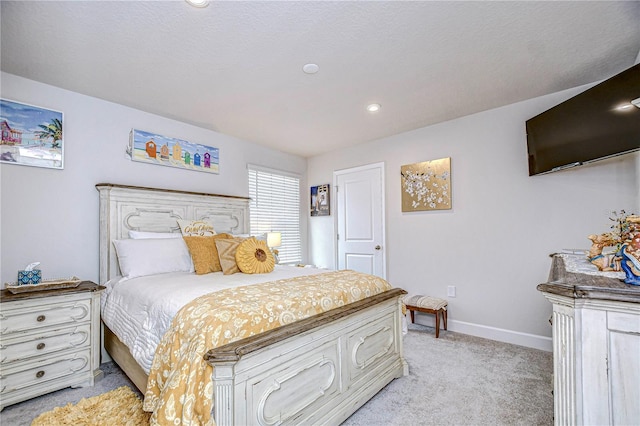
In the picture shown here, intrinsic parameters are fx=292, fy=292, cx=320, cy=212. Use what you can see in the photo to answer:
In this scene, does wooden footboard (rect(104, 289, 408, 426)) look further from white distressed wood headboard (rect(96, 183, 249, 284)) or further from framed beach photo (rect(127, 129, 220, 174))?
framed beach photo (rect(127, 129, 220, 174))

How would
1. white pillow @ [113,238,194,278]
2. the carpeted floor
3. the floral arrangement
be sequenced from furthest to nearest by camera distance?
white pillow @ [113,238,194,278] → the carpeted floor → the floral arrangement

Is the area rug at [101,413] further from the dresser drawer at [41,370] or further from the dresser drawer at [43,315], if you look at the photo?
the dresser drawer at [43,315]

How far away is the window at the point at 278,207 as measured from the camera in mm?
4262

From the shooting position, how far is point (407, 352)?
2.82 metres

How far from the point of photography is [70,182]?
262cm

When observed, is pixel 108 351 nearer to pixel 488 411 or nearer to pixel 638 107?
pixel 488 411

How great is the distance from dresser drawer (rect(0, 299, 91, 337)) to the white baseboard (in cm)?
344

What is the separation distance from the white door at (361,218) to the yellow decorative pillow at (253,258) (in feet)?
6.37

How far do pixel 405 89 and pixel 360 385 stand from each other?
2.46 metres

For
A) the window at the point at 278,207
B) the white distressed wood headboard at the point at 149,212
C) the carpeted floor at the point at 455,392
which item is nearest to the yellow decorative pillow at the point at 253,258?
the white distressed wood headboard at the point at 149,212

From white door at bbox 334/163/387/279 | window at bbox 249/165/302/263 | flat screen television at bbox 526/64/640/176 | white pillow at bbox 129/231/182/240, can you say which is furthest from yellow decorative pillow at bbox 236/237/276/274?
flat screen television at bbox 526/64/640/176

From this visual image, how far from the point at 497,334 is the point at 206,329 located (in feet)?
10.1

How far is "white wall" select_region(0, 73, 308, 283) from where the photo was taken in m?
2.35

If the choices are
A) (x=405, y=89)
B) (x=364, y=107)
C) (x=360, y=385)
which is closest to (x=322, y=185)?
(x=364, y=107)
